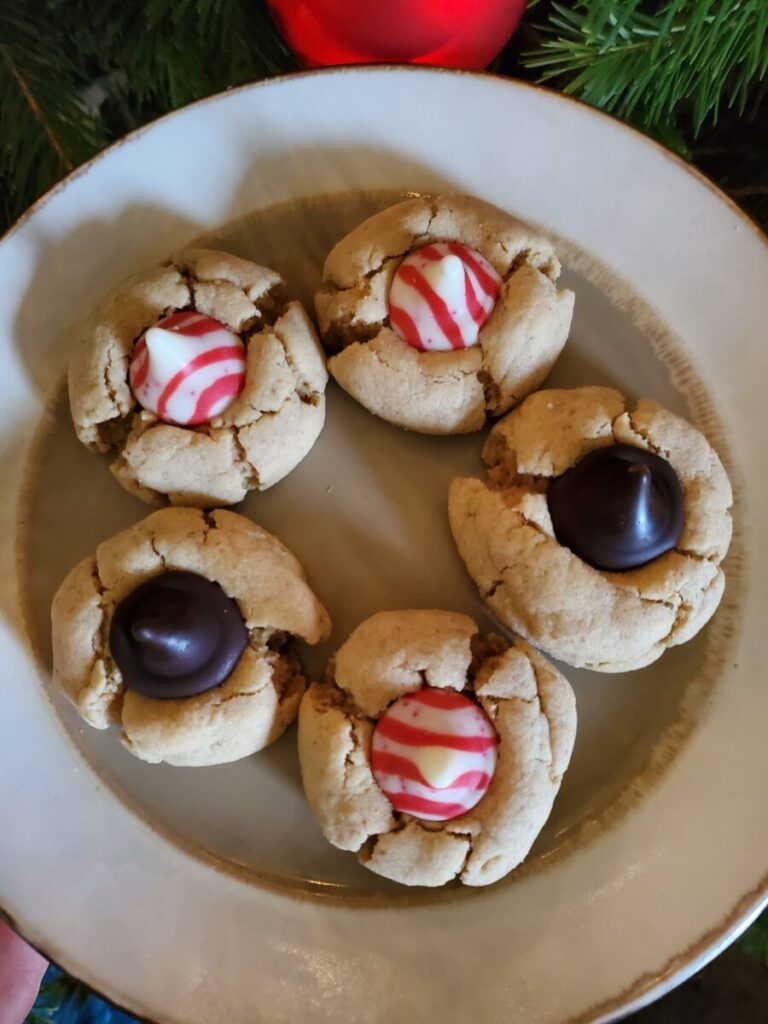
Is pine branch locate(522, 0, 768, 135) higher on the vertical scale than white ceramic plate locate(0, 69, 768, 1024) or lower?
higher

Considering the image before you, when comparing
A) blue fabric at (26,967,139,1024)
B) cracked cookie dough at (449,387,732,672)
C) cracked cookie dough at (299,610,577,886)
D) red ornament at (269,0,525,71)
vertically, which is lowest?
blue fabric at (26,967,139,1024)

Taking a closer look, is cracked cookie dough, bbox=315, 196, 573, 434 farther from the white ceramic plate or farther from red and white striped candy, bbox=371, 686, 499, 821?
red and white striped candy, bbox=371, 686, 499, 821

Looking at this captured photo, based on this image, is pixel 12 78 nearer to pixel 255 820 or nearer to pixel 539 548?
pixel 539 548

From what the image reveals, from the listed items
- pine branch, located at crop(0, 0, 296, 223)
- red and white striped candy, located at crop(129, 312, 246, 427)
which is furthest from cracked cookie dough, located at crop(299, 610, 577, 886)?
pine branch, located at crop(0, 0, 296, 223)

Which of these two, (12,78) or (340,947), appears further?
(340,947)

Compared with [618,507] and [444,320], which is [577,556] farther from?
[444,320]

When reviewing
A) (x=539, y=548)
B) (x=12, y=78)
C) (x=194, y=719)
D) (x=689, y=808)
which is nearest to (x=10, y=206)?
(x=12, y=78)
